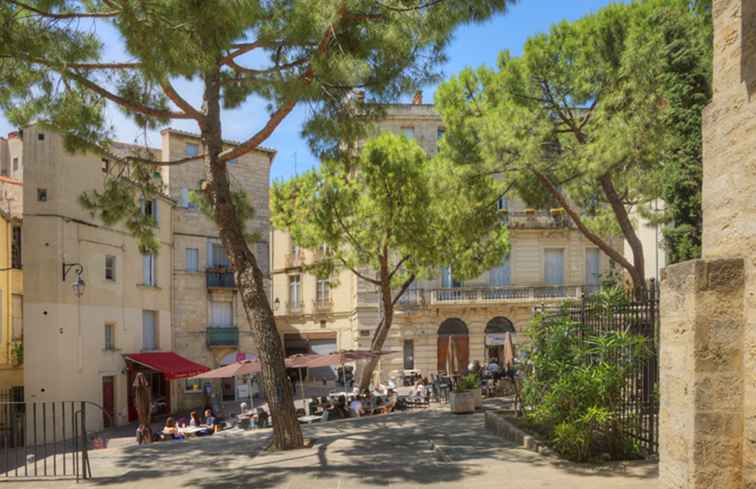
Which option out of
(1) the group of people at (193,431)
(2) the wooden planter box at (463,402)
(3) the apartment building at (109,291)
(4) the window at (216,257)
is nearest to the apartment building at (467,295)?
(4) the window at (216,257)

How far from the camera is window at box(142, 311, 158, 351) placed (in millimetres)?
26578

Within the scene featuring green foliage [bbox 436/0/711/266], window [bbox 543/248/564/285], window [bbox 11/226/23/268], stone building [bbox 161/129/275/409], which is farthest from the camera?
window [bbox 543/248/564/285]

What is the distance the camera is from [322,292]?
38.2 m

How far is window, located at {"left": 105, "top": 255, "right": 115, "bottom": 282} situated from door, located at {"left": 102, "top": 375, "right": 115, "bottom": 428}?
354 cm

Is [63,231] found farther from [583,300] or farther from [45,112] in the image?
[583,300]

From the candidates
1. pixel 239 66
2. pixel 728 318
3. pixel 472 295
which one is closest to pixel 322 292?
pixel 472 295

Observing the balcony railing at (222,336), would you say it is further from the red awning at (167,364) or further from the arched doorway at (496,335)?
the arched doorway at (496,335)

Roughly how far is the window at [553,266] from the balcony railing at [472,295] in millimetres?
656

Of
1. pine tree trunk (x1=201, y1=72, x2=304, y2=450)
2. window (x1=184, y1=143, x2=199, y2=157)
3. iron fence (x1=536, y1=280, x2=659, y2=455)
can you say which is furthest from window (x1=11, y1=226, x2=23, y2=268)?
iron fence (x1=536, y1=280, x2=659, y2=455)

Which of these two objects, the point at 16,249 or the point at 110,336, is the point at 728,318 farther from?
the point at 110,336

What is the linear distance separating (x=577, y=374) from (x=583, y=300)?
4.89 ft

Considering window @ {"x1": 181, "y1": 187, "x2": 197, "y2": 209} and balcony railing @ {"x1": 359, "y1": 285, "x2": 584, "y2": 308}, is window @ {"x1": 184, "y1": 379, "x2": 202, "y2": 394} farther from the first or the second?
balcony railing @ {"x1": 359, "y1": 285, "x2": 584, "y2": 308}

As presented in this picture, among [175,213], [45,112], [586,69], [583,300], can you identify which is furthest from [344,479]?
[175,213]

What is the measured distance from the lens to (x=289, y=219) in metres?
30.2
